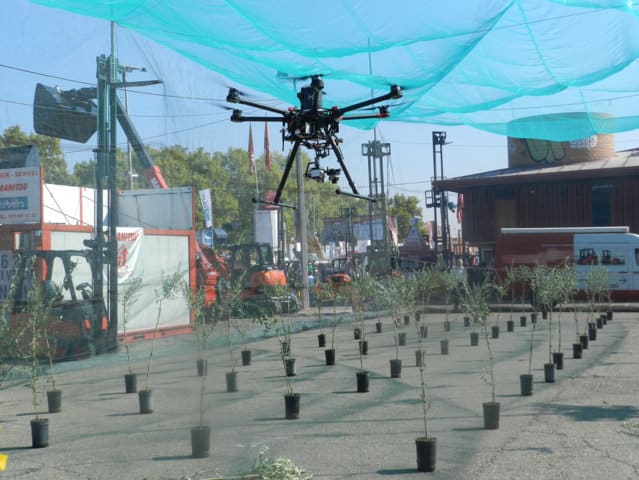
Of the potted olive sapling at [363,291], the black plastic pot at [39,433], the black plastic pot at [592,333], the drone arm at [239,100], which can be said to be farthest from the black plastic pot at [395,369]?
the black plastic pot at [592,333]

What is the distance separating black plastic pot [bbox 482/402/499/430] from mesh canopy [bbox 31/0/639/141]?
3886 mm

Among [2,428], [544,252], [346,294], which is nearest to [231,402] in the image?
[2,428]

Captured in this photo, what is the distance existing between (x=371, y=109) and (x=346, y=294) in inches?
406

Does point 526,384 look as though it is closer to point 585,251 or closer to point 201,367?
point 201,367

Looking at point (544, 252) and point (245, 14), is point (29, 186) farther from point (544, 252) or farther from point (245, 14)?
point (544, 252)

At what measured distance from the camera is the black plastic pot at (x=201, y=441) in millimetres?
6742

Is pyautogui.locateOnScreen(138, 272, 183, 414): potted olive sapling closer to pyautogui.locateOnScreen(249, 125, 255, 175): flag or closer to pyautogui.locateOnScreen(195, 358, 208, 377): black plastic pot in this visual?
pyautogui.locateOnScreen(249, 125, 255, 175): flag

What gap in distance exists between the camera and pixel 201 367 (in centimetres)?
638

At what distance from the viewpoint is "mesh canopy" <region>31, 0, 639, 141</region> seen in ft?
19.3

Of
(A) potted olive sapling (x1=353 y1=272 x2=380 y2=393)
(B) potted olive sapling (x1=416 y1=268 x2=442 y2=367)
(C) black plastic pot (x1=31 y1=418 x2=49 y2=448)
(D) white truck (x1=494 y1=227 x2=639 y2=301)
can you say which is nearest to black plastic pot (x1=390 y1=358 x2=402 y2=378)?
(B) potted olive sapling (x1=416 y1=268 x2=442 y2=367)

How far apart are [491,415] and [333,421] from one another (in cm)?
196

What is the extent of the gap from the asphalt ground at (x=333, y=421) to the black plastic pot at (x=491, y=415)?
0.12m

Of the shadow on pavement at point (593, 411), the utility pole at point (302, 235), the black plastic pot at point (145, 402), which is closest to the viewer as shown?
the shadow on pavement at point (593, 411)

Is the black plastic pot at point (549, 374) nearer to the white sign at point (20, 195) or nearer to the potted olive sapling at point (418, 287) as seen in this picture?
the potted olive sapling at point (418, 287)
